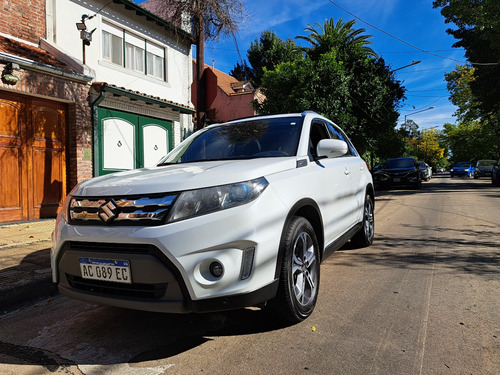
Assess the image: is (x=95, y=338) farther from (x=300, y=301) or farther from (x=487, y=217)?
(x=487, y=217)

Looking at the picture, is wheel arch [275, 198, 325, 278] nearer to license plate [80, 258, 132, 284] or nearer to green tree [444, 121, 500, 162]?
license plate [80, 258, 132, 284]

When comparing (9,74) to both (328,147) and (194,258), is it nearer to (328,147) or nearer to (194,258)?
(328,147)

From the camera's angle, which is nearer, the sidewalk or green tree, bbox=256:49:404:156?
the sidewalk

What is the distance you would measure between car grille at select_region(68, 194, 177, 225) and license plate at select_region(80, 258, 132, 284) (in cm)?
25

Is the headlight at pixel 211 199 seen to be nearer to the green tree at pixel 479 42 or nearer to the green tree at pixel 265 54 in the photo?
the green tree at pixel 479 42

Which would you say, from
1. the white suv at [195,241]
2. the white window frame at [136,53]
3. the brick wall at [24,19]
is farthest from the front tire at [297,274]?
the white window frame at [136,53]

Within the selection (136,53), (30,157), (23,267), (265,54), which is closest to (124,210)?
(23,267)

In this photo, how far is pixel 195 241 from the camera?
86.7 inches

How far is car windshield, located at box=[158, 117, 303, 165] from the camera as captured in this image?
3.41 metres

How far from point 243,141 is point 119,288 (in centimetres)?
188

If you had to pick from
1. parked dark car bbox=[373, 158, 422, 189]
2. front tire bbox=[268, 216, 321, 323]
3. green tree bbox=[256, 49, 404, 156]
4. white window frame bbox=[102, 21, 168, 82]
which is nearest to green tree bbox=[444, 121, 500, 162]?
parked dark car bbox=[373, 158, 422, 189]

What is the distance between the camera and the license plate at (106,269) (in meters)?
2.30

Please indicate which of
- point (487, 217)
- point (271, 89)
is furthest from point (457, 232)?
point (271, 89)

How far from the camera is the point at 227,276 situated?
223 centimetres
